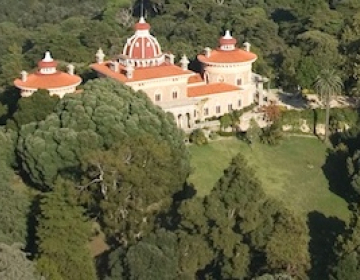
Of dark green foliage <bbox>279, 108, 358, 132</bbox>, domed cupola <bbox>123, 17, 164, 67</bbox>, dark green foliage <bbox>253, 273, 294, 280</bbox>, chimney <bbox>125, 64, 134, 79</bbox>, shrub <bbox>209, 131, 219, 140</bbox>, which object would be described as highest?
domed cupola <bbox>123, 17, 164, 67</bbox>

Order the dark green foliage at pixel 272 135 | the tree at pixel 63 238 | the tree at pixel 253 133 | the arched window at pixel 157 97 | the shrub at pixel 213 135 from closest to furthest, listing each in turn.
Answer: the tree at pixel 63 238 → the tree at pixel 253 133 → the dark green foliage at pixel 272 135 → the shrub at pixel 213 135 → the arched window at pixel 157 97

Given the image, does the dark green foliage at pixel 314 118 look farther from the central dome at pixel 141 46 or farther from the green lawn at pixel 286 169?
the central dome at pixel 141 46

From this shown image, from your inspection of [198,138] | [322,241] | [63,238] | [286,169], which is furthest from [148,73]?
[63,238]

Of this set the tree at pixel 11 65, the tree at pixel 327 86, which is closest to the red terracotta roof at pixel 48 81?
the tree at pixel 11 65

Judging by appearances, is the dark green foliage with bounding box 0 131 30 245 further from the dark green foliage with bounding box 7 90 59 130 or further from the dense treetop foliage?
the dense treetop foliage

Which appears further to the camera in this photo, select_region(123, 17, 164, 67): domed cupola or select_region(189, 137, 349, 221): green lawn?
select_region(123, 17, 164, 67): domed cupola

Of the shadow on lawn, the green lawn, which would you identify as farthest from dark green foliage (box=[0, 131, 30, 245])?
the shadow on lawn
